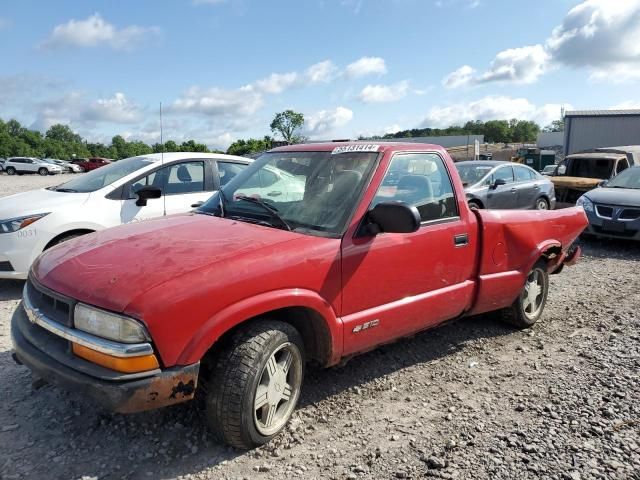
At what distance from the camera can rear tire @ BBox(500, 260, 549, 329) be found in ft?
15.5

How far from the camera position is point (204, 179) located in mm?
6543

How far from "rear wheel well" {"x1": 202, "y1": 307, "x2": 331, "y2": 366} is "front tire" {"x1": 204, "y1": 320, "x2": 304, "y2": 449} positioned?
12 cm

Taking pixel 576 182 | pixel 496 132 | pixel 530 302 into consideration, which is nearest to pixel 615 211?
pixel 576 182

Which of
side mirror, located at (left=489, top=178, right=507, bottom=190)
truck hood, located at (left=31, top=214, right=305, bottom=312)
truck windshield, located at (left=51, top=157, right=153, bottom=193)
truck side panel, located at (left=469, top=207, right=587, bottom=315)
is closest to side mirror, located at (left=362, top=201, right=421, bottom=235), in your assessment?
truck hood, located at (left=31, top=214, right=305, bottom=312)

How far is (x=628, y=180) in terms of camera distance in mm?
9898

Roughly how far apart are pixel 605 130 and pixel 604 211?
2364 centimetres

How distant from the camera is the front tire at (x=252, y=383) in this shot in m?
2.63

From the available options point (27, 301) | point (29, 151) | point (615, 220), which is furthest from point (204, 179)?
point (29, 151)

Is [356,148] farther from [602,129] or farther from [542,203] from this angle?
[602,129]

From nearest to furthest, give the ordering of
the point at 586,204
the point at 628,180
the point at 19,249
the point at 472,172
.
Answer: the point at 19,249 → the point at 586,204 → the point at 628,180 → the point at 472,172

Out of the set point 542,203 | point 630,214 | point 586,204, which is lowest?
point 542,203

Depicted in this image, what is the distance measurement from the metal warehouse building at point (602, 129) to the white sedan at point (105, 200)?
2845 centimetres

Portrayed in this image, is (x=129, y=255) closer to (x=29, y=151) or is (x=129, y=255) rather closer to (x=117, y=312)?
(x=117, y=312)

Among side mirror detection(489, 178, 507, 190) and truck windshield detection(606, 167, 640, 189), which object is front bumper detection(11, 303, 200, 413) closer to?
side mirror detection(489, 178, 507, 190)
